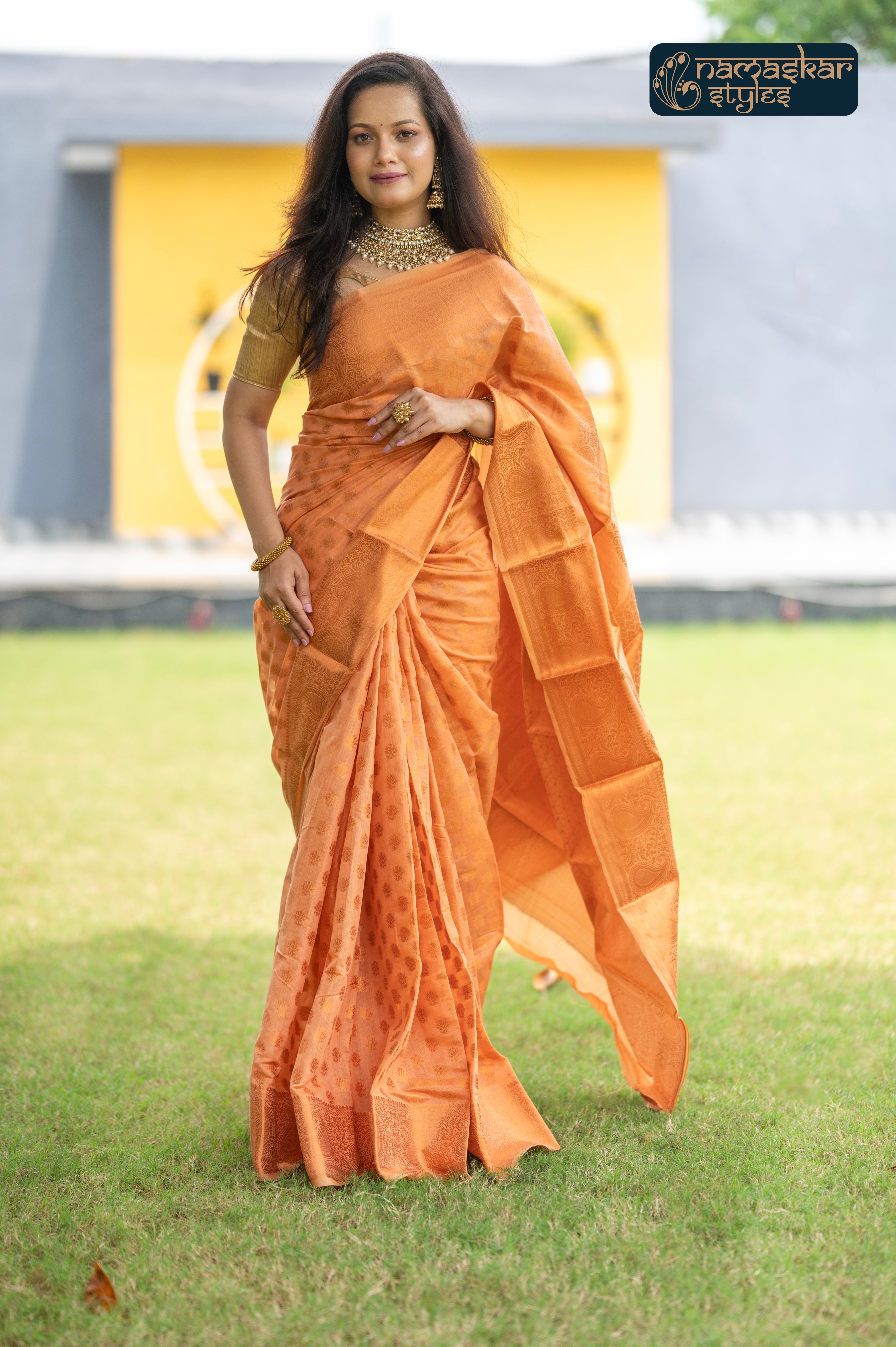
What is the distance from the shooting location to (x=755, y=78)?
9.68ft

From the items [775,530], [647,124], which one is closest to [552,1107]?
[647,124]

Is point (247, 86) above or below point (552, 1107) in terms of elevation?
above

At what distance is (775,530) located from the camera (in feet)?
45.2

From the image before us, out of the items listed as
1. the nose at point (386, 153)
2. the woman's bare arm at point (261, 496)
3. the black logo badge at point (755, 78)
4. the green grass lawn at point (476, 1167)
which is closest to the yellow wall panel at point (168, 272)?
the green grass lawn at point (476, 1167)

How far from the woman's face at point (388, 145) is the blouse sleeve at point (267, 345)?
9.4 inches

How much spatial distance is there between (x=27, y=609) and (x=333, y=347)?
7.83 m

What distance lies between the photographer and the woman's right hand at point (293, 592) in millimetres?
2270

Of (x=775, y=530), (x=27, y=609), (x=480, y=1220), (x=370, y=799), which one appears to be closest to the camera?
(x=480, y=1220)

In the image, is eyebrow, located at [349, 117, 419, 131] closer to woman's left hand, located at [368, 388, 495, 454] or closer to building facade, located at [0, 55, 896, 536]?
woman's left hand, located at [368, 388, 495, 454]

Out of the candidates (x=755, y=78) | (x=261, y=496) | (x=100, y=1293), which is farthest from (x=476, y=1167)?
(x=755, y=78)

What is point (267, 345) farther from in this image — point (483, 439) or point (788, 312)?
point (788, 312)

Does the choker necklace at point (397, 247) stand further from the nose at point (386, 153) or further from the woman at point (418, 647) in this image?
the nose at point (386, 153)

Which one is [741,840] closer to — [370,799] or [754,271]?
[370,799]

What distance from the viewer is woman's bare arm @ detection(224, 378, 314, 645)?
2.28m
